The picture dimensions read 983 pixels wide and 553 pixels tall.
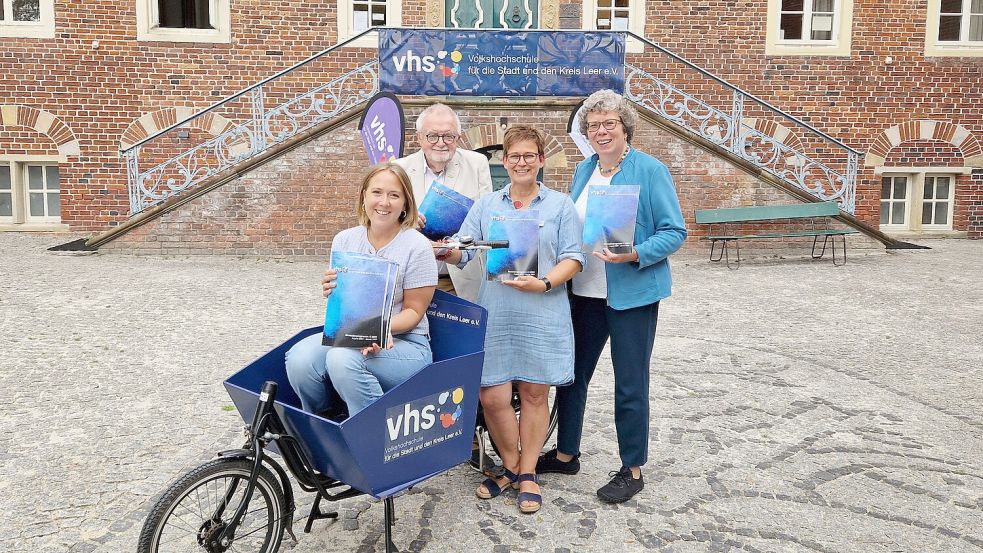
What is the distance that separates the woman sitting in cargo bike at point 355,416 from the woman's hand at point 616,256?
1.92 feet

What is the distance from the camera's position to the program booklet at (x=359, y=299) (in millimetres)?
2592

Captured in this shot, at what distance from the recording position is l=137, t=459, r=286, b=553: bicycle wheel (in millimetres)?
2385

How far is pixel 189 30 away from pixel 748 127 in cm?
949

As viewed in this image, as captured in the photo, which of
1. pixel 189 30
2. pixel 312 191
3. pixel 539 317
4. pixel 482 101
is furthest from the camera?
pixel 189 30

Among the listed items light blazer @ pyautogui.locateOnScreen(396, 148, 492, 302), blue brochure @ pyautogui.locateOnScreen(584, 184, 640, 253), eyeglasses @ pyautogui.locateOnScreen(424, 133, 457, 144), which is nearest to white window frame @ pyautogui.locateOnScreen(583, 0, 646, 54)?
light blazer @ pyautogui.locateOnScreen(396, 148, 492, 302)

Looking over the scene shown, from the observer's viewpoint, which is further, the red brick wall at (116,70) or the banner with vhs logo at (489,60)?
Result: the red brick wall at (116,70)

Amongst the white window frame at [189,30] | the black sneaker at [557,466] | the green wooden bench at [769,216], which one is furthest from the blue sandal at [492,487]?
the white window frame at [189,30]

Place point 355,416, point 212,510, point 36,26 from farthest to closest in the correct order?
point 36,26
point 212,510
point 355,416

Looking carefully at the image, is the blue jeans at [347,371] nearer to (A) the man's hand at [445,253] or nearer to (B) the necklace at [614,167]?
(A) the man's hand at [445,253]

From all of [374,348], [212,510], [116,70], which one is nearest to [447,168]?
[374,348]

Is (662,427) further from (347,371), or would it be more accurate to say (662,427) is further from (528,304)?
(347,371)

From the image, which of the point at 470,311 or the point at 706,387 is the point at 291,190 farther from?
the point at 470,311

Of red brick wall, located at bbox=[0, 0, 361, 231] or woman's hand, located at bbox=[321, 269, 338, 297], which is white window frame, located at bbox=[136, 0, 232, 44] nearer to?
red brick wall, located at bbox=[0, 0, 361, 231]

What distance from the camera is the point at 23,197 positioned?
13125mm
